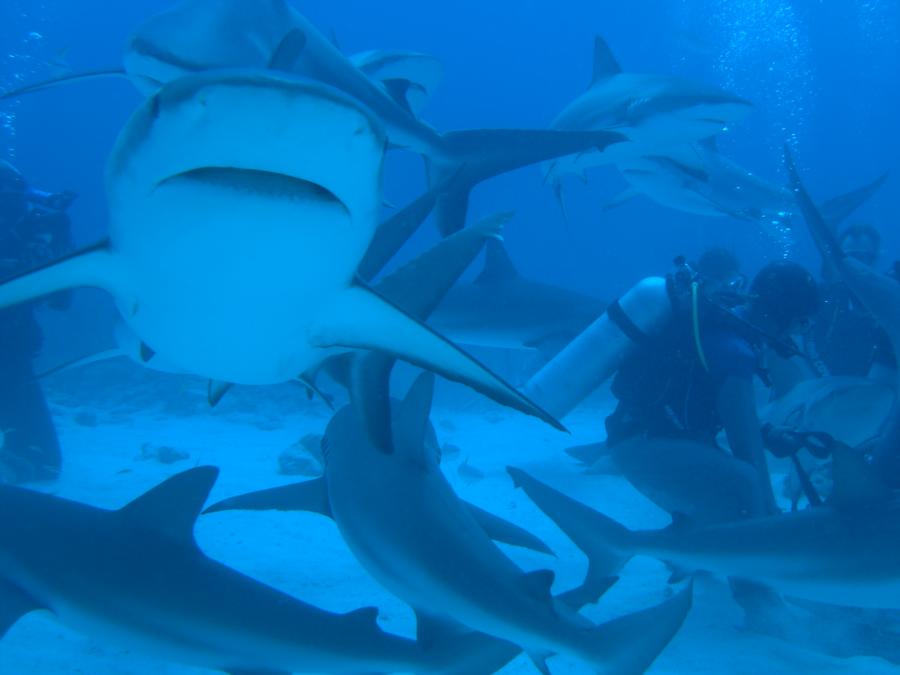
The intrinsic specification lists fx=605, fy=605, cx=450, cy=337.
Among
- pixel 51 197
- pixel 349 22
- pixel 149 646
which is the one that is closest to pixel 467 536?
pixel 149 646

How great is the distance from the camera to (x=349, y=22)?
6606cm

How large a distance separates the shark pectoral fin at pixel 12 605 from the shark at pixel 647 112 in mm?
5258

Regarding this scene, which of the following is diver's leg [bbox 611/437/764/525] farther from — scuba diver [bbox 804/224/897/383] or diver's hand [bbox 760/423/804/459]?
scuba diver [bbox 804/224/897/383]

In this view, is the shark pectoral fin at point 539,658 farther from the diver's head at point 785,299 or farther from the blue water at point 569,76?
the blue water at point 569,76

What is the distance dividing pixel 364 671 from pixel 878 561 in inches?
96.8

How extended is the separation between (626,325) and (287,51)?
3.20m

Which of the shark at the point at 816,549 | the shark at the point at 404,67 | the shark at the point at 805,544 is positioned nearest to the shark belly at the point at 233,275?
the shark at the point at 805,544

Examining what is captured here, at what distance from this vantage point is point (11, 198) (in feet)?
23.2

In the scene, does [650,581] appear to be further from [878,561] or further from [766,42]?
[766,42]

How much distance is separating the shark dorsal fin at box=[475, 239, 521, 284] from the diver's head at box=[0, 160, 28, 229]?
5516 millimetres

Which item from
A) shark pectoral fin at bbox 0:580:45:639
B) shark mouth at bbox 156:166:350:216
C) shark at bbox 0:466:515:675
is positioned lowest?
shark pectoral fin at bbox 0:580:45:639

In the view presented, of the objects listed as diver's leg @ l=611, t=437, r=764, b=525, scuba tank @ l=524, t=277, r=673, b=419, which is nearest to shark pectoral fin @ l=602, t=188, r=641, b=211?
scuba tank @ l=524, t=277, r=673, b=419

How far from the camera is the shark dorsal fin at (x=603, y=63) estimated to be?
7.05 m

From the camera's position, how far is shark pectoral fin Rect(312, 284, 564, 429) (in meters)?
1.89
